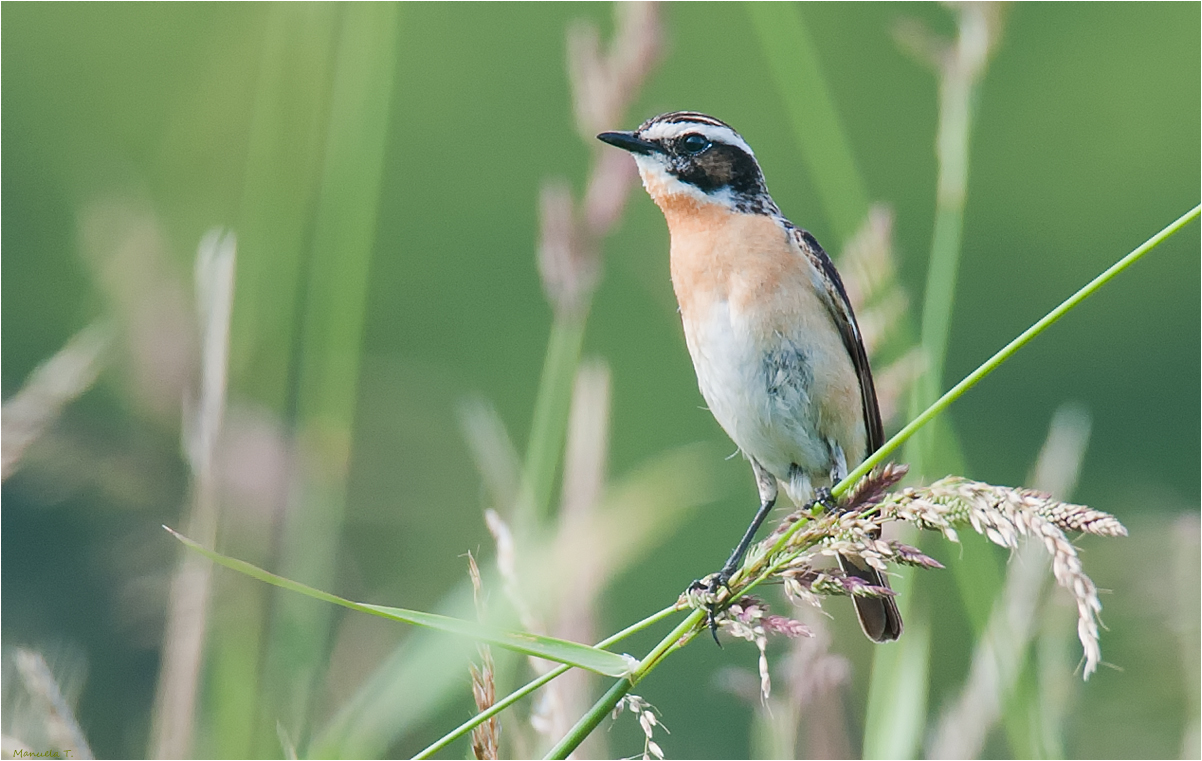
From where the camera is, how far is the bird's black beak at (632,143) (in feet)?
10.6

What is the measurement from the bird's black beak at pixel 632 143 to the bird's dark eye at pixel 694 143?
6 centimetres

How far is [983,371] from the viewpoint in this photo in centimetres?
157

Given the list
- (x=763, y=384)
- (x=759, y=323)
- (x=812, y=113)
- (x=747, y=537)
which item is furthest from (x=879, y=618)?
(x=812, y=113)

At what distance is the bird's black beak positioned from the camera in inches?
127

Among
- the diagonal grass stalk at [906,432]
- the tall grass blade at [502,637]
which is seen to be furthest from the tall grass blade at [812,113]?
the tall grass blade at [502,637]

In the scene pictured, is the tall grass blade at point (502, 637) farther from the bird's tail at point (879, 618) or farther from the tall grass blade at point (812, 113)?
the bird's tail at point (879, 618)

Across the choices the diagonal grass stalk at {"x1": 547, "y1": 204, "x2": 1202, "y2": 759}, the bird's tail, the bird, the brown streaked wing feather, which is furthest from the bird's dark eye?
the diagonal grass stalk at {"x1": 547, "y1": 204, "x2": 1202, "y2": 759}

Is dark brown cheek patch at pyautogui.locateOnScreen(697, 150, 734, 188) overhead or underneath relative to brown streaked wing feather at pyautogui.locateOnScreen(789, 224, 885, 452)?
overhead

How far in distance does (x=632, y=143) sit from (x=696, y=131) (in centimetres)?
19

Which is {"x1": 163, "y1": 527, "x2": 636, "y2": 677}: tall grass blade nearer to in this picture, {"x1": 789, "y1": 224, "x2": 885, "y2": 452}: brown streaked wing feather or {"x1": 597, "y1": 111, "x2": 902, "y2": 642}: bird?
{"x1": 597, "y1": 111, "x2": 902, "y2": 642}: bird

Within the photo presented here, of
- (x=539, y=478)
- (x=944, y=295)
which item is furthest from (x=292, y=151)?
(x=944, y=295)

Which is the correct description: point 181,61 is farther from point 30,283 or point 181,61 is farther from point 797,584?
point 797,584

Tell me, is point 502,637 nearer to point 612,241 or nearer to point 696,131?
point 696,131

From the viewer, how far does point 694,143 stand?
3.38m
